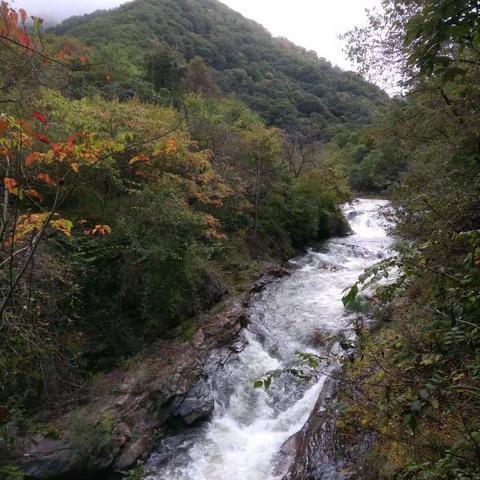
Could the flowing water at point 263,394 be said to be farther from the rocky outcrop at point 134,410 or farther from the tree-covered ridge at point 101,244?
the tree-covered ridge at point 101,244

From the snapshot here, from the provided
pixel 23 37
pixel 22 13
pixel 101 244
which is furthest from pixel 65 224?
pixel 101 244

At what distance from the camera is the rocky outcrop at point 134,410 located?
5453mm

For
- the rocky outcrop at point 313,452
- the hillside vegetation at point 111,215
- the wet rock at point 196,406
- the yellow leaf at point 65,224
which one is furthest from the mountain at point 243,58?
the yellow leaf at point 65,224

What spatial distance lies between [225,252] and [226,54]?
51.0m

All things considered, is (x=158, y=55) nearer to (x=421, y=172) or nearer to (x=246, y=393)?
(x=421, y=172)

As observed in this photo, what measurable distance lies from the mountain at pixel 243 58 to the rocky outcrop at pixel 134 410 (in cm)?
2946

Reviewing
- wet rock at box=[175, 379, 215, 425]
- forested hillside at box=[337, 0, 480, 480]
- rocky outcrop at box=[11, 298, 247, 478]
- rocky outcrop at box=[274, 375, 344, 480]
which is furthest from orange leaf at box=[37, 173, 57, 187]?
wet rock at box=[175, 379, 215, 425]

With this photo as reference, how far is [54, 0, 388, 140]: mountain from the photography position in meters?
42.2

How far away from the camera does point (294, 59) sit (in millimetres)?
67625

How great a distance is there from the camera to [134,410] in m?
6.39

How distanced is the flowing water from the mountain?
90.6 ft

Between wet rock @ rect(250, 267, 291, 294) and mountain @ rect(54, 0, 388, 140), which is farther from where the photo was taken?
mountain @ rect(54, 0, 388, 140)

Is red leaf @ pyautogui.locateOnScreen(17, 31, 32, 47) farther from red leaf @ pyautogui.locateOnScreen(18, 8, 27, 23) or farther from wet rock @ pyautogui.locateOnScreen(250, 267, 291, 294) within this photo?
wet rock @ pyautogui.locateOnScreen(250, 267, 291, 294)

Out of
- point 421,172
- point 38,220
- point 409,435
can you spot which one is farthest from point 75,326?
point 421,172
